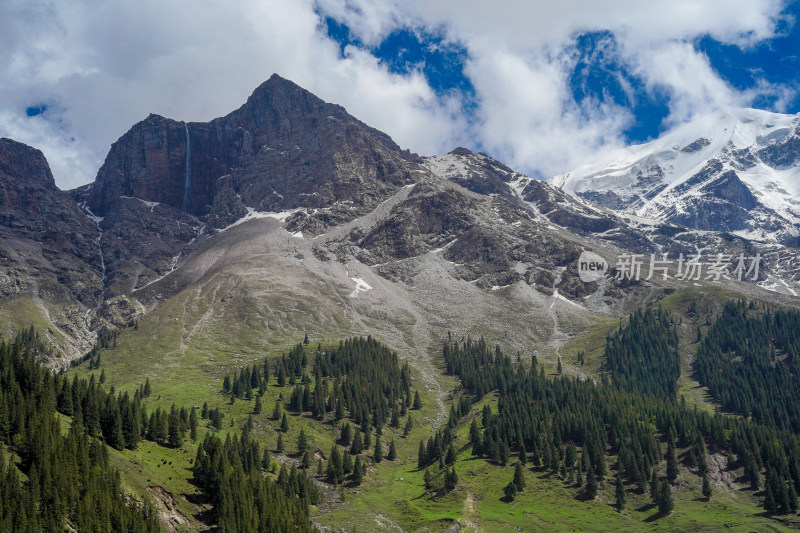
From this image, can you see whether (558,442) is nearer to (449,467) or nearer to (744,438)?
(449,467)

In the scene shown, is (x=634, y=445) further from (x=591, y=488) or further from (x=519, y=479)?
(x=519, y=479)

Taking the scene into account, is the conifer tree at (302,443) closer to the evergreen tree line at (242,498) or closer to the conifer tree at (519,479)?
the evergreen tree line at (242,498)

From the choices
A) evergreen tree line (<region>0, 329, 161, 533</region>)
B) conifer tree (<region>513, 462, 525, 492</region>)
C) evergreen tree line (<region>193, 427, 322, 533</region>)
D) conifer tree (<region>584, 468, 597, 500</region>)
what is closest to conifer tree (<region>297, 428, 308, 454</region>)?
evergreen tree line (<region>193, 427, 322, 533</region>)

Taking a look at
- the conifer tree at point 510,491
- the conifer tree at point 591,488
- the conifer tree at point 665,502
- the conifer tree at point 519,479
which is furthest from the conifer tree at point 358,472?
the conifer tree at point 665,502

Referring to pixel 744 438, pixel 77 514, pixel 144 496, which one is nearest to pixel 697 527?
pixel 744 438

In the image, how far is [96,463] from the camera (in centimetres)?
9906

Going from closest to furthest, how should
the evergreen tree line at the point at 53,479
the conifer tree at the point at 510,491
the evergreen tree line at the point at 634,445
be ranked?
1. the evergreen tree line at the point at 53,479
2. the conifer tree at the point at 510,491
3. the evergreen tree line at the point at 634,445

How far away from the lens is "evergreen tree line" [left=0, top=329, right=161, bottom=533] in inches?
3184

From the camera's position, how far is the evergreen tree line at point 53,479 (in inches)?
3184

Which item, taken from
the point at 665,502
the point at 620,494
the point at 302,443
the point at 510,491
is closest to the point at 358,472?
the point at 302,443

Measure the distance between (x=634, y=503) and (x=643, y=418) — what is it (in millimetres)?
43952

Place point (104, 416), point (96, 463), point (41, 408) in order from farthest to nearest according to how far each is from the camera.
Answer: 1. point (104, 416)
2. point (41, 408)
3. point (96, 463)

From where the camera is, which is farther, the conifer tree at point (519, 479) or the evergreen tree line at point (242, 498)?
the conifer tree at point (519, 479)

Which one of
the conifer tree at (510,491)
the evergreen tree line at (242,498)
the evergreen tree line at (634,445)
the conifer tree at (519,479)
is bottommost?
the evergreen tree line at (242,498)
